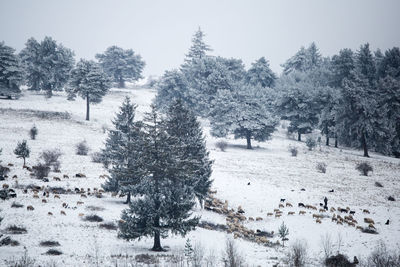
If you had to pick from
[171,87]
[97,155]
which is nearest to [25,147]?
[97,155]

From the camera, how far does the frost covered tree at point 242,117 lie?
6072 centimetres

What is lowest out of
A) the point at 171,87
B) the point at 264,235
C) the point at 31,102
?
the point at 264,235

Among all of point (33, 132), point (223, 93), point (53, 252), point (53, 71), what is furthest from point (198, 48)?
point (53, 252)

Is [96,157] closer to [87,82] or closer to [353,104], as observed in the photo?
[87,82]

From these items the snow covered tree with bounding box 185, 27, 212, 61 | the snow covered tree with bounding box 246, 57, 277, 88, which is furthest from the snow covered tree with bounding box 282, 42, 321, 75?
the snow covered tree with bounding box 185, 27, 212, 61

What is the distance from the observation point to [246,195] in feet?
118

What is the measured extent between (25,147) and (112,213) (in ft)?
46.6

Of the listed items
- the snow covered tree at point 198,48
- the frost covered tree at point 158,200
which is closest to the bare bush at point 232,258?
the frost covered tree at point 158,200

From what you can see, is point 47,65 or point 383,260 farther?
point 47,65

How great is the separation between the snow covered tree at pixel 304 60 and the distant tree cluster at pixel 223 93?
2810 centimetres

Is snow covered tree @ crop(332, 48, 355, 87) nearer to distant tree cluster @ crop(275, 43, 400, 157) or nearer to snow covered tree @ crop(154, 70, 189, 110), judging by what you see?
distant tree cluster @ crop(275, 43, 400, 157)

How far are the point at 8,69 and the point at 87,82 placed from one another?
1454 centimetres

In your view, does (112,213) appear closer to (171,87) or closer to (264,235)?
(264,235)

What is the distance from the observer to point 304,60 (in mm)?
119250
